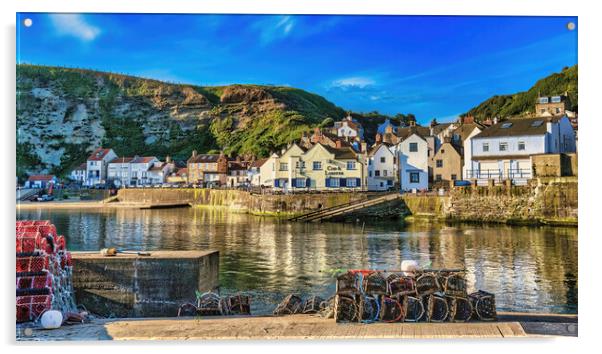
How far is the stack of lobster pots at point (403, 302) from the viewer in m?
5.61

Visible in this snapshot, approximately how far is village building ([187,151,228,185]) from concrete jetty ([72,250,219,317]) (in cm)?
732

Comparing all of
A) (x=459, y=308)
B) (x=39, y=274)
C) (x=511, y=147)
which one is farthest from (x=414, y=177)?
(x=39, y=274)

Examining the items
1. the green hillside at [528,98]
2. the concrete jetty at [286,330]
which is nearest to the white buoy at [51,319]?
the concrete jetty at [286,330]

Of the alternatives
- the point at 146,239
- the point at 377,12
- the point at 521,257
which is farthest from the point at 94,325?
the point at 521,257

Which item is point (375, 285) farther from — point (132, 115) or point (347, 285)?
point (132, 115)

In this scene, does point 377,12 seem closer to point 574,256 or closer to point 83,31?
point 83,31

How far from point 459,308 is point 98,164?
791 cm

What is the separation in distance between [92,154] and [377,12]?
6446mm

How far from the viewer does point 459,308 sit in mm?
5660

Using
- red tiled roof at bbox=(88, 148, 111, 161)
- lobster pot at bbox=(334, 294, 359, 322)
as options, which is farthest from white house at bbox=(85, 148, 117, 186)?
lobster pot at bbox=(334, 294, 359, 322)

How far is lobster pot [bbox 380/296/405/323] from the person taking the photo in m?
5.61

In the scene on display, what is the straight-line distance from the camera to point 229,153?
50.4ft

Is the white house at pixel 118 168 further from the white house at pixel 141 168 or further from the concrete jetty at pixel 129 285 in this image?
the concrete jetty at pixel 129 285

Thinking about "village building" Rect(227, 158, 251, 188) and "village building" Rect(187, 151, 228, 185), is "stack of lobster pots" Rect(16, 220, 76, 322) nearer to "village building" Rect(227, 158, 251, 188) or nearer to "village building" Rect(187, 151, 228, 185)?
"village building" Rect(187, 151, 228, 185)
